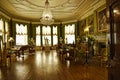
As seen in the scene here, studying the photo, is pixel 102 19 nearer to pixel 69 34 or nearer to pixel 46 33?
pixel 69 34

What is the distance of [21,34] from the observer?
18.8 m

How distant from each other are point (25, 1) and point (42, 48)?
10494mm

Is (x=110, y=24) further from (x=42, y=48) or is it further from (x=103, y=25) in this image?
(x=42, y=48)

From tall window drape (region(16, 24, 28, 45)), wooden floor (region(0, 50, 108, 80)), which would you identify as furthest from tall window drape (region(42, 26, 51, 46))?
wooden floor (region(0, 50, 108, 80))

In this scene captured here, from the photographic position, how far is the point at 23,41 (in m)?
19.3

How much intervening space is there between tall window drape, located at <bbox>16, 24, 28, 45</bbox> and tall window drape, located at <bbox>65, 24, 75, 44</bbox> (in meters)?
5.19

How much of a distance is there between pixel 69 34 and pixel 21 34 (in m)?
5.96

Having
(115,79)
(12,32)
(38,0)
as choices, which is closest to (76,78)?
(115,79)

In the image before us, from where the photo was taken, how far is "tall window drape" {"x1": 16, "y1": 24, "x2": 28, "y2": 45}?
59.7 ft

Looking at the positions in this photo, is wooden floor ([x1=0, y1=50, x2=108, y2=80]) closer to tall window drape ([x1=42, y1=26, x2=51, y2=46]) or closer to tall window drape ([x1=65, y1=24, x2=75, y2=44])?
tall window drape ([x1=65, y1=24, x2=75, y2=44])

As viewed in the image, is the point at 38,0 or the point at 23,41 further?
the point at 23,41

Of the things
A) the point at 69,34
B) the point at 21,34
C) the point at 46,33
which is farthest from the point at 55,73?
the point at 46,33

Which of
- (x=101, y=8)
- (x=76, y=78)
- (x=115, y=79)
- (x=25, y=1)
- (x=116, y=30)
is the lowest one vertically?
(x=76, y=78)

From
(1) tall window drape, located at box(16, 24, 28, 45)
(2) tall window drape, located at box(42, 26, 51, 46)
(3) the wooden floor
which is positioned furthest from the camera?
(2) tall window drape, located at box(42, 26, 51, 46)
